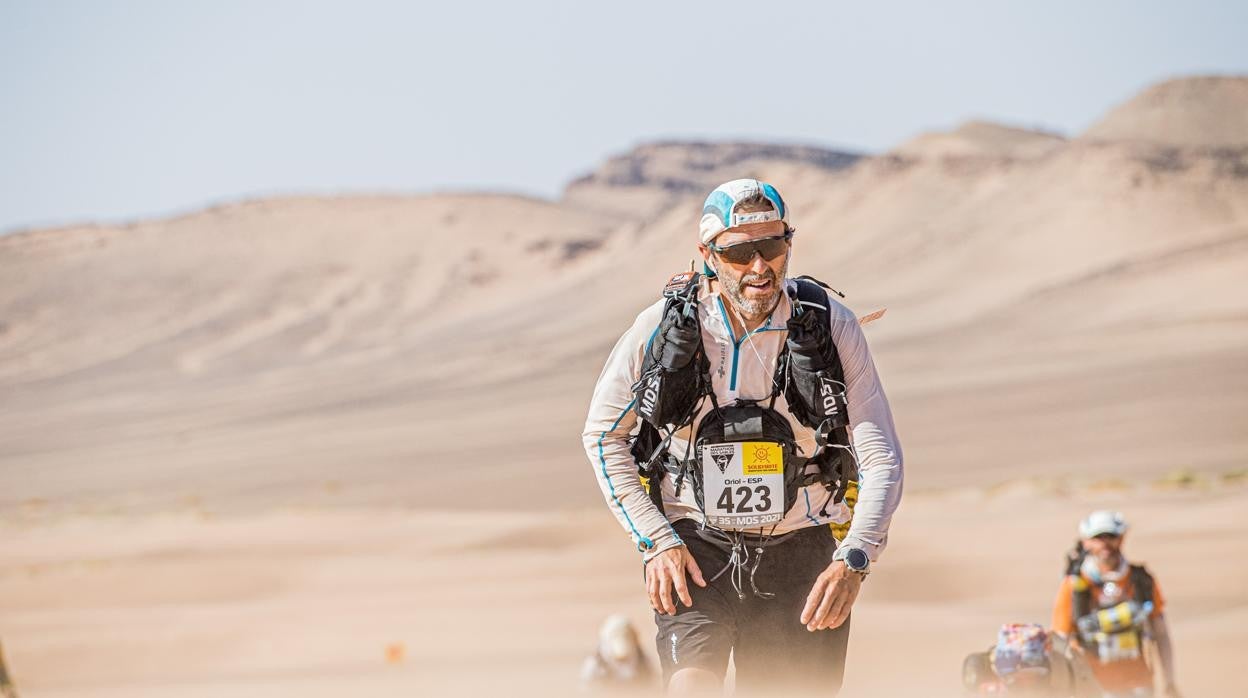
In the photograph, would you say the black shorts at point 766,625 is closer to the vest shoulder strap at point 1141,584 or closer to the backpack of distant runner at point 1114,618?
the backpack of distant runner at point 1114,618

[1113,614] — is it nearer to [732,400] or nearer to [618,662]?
[732,400]

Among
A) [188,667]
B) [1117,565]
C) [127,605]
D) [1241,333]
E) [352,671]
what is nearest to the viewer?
[1117,565]

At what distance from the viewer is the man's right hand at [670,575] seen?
13.2ft

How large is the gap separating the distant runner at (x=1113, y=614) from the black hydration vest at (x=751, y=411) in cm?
195

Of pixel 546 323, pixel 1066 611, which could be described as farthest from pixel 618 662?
pixel 546 323

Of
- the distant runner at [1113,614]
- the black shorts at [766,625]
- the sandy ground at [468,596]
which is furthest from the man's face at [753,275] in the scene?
the sandy ground at [468,596]

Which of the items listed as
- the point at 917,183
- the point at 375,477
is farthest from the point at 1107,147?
the point at 375,477

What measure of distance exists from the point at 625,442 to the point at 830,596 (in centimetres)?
65

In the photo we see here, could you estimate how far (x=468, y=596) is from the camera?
16578mm

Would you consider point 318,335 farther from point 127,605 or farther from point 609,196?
point 609,196

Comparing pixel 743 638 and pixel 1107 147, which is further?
pixel 1107 147

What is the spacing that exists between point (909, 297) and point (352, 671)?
54440mm

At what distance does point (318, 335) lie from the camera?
8000cm

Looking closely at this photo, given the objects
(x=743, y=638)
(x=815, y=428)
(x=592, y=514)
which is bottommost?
(x=743, y=638)
